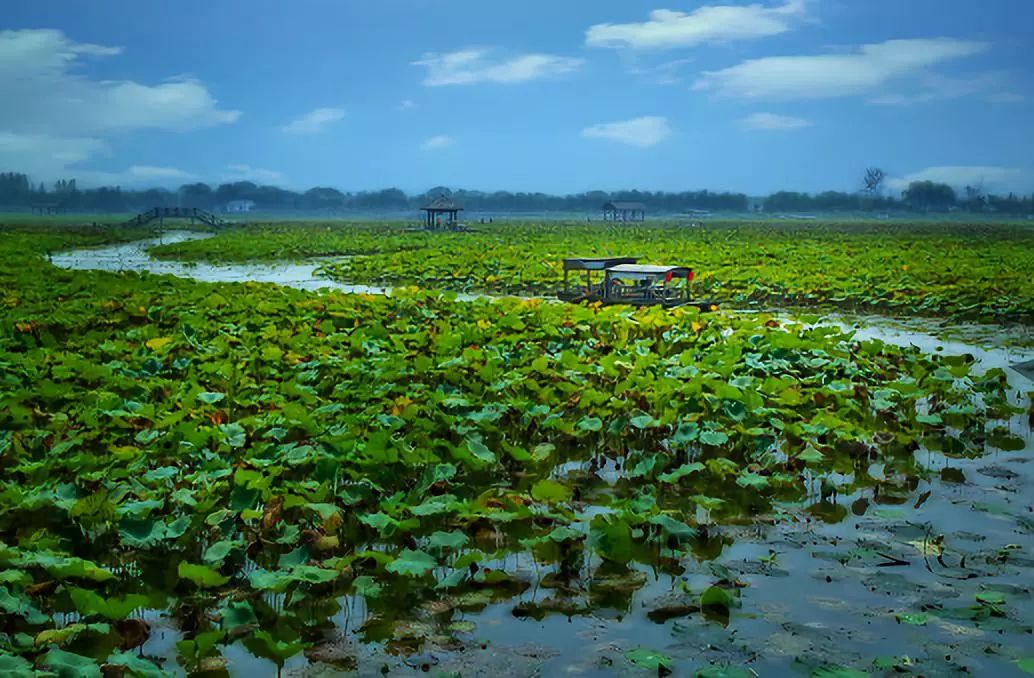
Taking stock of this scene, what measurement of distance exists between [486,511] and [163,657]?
1304 mm

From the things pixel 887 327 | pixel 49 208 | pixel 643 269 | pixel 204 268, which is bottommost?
pixel 887 327

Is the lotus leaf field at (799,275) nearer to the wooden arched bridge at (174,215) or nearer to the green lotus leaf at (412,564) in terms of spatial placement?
the green lotus leaf at (412,564)

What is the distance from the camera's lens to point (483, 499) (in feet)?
12.9

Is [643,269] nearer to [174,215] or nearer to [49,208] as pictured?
[174,215]

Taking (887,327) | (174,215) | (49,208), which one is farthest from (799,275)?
(49,208)

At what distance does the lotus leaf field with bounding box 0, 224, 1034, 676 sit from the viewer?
9.51ft

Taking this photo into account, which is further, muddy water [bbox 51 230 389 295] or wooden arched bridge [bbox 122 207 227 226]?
wooden arched bridge [bbox 122 207 227 226]

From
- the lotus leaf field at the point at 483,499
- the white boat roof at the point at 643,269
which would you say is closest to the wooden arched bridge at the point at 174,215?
the white boat roof at the point at 643,269

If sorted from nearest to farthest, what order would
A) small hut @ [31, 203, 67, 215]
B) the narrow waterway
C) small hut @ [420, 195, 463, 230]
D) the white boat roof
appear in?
the narrow waterway < the white boat roof < small hut @ [420, 195, 463, 230] < small hut @ [31, 203, 67, 215]

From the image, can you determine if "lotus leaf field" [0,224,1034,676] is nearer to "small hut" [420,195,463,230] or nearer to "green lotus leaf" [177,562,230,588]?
"green lotus leaf" [177,562,230,588]

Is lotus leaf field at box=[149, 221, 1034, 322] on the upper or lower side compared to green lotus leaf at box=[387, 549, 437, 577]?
upper

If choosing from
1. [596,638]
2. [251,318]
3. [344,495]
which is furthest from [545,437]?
[251,318]

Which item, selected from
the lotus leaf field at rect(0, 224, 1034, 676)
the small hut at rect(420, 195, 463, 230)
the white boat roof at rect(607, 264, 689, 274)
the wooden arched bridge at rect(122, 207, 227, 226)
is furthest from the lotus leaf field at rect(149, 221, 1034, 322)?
the wooden arched bridge at rect(122, 207, 227, 226)

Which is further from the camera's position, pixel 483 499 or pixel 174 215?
pixel 174 215
